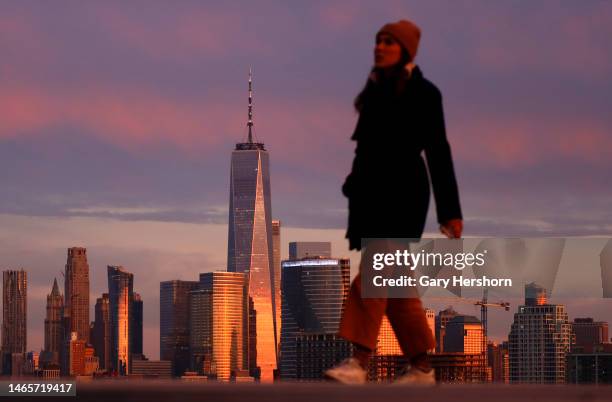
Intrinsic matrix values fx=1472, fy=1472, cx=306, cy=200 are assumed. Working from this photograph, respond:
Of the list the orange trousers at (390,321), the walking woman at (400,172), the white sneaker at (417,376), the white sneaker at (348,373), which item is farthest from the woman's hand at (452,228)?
the white sneaker at (348,373)

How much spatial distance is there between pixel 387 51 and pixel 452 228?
1.22 meters

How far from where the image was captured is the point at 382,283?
9.34 m

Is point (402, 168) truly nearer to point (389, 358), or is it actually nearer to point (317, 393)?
point (317, 393)

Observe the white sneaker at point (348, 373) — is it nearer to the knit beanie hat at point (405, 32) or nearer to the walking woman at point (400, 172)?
the walking woman at point (400, 172)

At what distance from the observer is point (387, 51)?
375 inches

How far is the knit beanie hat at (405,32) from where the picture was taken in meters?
9.50

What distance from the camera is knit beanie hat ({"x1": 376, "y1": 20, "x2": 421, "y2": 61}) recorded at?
31.2ft

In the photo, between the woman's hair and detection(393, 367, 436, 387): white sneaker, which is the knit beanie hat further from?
detection(393, 367, 436, 387): white sneaker

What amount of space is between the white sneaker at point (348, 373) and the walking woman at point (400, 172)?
0.23 metres

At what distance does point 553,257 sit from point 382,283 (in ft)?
6.78

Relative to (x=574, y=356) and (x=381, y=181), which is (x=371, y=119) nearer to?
(x=381, y=181)

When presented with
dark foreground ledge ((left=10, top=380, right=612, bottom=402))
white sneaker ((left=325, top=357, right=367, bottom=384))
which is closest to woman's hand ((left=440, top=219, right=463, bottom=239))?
white sneaker ((left=325, top=357, right=367, bottom=384))

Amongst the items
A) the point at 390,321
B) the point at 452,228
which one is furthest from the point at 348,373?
the point at 452,228

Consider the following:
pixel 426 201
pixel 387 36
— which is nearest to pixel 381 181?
pixel 426 201
